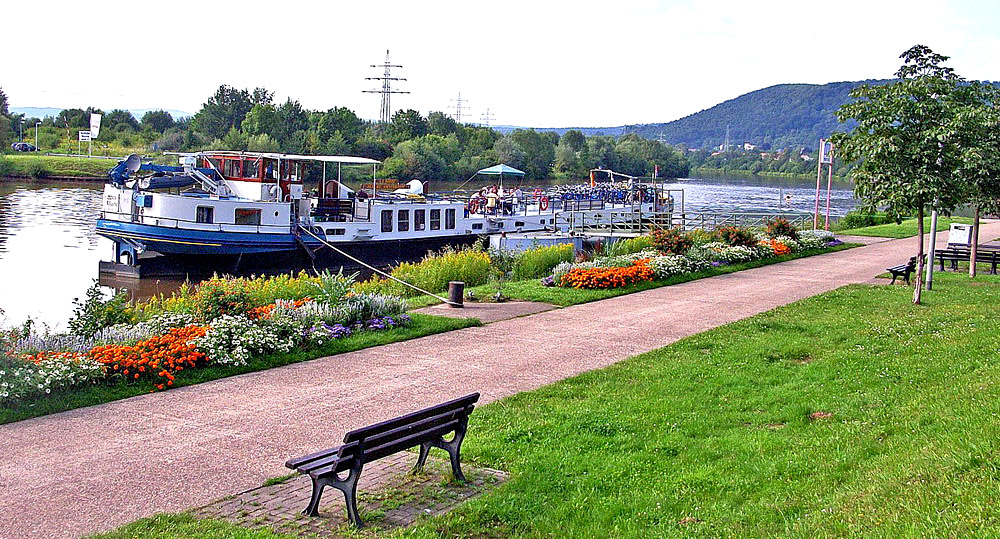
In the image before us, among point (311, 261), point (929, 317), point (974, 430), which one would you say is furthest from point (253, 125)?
point (974, 430)

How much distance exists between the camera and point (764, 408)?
373 inches

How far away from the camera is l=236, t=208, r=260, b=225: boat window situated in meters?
31.9

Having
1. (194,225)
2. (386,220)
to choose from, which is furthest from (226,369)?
(386,220)

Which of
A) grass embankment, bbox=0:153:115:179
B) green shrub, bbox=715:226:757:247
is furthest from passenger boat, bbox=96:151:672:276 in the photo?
grass embankment, bbox=0:153:115:179

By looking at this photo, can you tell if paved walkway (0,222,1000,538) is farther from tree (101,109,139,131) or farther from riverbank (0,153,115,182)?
tree (101,109,139,131)

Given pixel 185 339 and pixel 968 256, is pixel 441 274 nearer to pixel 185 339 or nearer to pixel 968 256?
pixel 185 339

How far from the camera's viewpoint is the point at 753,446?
802cm

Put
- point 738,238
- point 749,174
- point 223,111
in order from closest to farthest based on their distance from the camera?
point 738,238
point 223,111
point 749,174

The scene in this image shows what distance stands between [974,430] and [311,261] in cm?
2803

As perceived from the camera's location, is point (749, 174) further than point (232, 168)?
Yes

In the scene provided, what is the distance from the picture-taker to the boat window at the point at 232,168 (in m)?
Answer: 34.6

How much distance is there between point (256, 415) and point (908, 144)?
12577mm

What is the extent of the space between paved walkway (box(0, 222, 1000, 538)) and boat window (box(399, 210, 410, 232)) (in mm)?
20823

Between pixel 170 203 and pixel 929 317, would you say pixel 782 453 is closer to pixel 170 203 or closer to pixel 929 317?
pixel 929 317
